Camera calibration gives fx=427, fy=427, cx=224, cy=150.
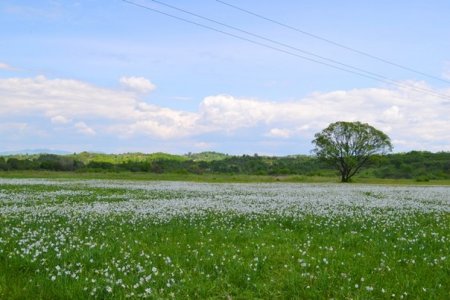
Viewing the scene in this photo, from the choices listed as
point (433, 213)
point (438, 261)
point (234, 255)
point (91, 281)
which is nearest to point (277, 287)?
point (234, 255)

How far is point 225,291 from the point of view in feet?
26.1

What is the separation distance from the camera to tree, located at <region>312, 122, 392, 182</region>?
87.5 m

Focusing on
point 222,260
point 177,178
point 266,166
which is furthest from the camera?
point 266,166

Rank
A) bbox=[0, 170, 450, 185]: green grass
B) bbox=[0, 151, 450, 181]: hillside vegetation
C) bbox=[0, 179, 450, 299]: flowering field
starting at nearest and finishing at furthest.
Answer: bbox=[0, 179, 450, 299]: flowering field
bbox=[0, 170, 450, 185]: green grass
bbox=[0, 151, 450, 181]: hillside vegetation

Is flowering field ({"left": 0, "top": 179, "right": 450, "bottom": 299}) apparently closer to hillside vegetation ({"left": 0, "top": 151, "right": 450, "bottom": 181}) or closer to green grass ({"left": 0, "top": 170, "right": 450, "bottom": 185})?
green grass ({"left": 0, "top": 170, "right": 450, "bottom": 185})

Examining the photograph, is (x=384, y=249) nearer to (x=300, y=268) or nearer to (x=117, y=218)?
(x=300, y=268)

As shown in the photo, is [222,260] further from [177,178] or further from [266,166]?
[266,166]

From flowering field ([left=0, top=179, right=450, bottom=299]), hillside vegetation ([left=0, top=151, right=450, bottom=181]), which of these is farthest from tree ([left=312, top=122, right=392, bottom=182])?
flowering field ([left=0, top=179, right=450, bottom=299])

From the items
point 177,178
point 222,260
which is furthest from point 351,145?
point 222,260

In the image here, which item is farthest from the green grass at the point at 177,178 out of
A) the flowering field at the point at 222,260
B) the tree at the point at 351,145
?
the flowering field at the point at 222,260

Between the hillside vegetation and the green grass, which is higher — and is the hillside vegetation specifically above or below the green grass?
above

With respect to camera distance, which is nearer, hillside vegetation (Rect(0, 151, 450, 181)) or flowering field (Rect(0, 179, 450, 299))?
flowering field (Rect(0, 179, 450, 299))

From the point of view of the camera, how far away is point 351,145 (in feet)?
290

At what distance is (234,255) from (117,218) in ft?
26.1
